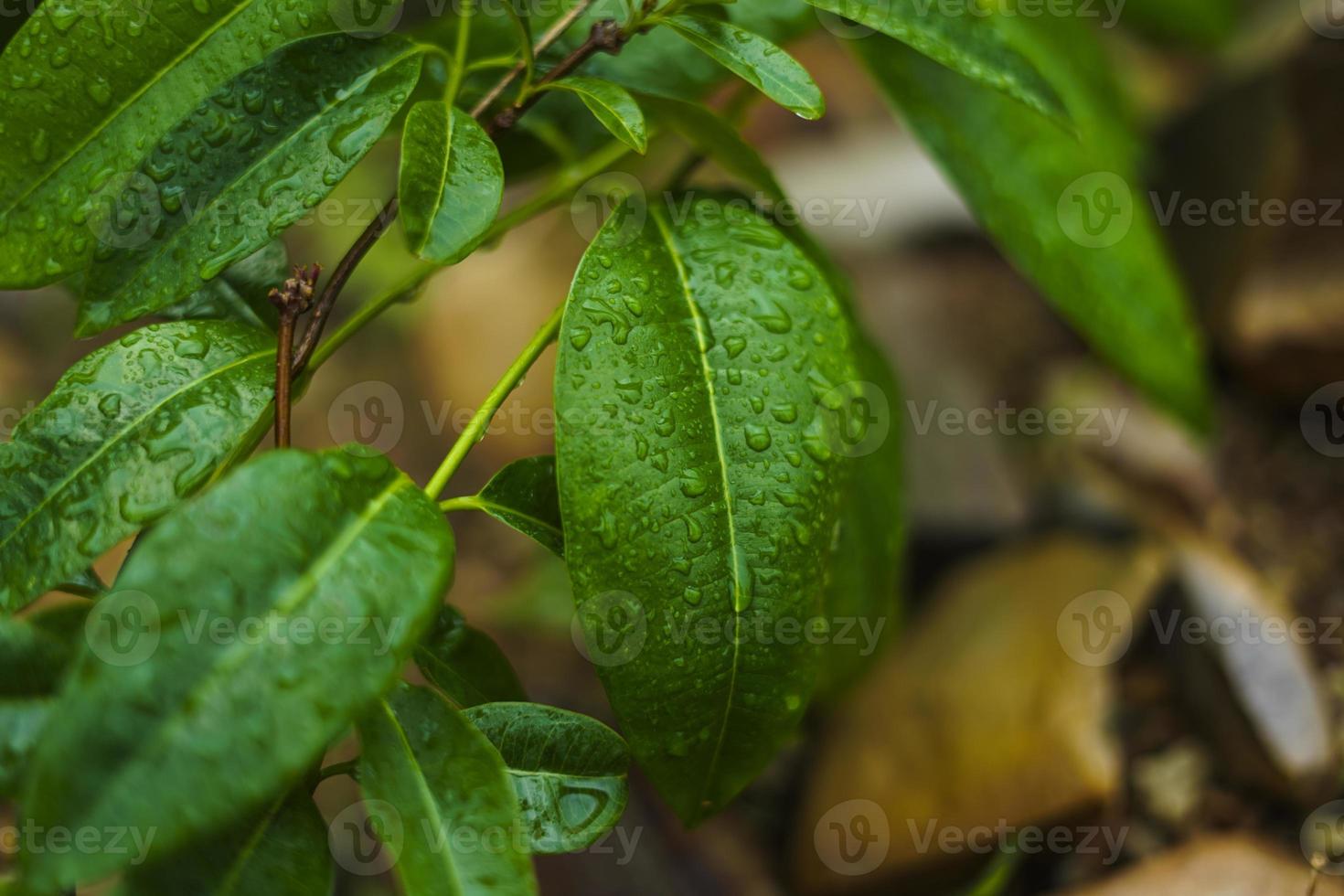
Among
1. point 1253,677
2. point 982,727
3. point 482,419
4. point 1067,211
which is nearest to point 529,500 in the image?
point 482,419

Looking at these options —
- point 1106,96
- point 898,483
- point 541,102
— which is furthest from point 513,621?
point 1106,96

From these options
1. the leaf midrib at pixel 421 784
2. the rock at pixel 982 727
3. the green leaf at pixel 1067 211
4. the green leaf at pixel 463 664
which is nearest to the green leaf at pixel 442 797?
the leaf midrib at pixel 421 784

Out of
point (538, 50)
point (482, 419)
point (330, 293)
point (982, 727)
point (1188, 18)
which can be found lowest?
point (982, 727)

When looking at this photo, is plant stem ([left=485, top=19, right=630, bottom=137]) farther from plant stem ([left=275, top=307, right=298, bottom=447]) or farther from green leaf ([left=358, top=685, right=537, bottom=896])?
green leaf ([left=358, top=685, right=537, bottom=896])

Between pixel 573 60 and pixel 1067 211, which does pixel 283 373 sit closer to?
pixel 573 60

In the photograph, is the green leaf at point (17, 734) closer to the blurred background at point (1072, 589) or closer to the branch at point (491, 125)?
the branch at point (491, 125)

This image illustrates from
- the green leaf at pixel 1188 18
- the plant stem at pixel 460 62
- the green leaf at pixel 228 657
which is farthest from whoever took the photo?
the green leaf at pixel 1188 18

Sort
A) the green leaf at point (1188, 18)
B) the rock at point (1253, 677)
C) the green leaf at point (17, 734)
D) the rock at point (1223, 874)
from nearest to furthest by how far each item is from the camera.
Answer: the green leaf at point (17, 734), the rock at point (1223, 874), the rock at point (1253, 677), the green leaf at point (1188, 18)

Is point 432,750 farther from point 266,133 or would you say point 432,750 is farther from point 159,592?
point 266,133
